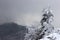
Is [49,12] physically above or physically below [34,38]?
above

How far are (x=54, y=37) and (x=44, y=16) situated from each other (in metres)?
3.19

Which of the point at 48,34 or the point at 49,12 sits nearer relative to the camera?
the point at 48,34

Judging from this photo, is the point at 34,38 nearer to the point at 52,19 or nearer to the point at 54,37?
the point at 52,19

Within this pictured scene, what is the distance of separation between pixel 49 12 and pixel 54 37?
3.27 m

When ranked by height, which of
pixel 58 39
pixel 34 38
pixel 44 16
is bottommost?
pixel 58 39

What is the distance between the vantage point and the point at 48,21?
1852 centimetres

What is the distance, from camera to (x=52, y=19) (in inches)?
→ 733

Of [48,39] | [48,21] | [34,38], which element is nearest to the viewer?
[48,39]

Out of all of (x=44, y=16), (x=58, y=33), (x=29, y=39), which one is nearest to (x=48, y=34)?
(x=58, y=33)

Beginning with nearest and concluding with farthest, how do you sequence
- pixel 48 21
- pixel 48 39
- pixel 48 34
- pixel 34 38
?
pixel 48 39 < pixel 48 34 < pixel 48 21 < pixel 34 38

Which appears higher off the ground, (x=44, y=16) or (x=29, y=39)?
(x=44, y=16)

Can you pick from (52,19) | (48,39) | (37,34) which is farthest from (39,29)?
(48,39)

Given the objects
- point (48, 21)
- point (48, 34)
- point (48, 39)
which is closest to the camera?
point (48, 39)

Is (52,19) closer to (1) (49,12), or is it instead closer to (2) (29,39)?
(1) (49,12)
